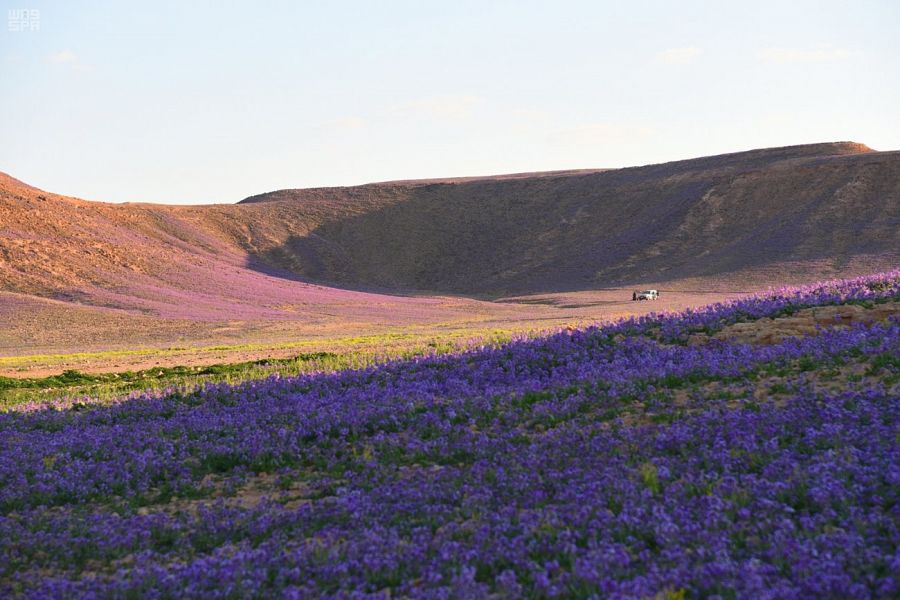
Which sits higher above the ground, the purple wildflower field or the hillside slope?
the hillside slope

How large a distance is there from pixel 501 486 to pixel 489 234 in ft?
331

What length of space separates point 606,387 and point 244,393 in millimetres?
7274

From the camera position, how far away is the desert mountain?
217 feet

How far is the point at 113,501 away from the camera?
9.11 meters

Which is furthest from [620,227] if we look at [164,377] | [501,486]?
[501,486]

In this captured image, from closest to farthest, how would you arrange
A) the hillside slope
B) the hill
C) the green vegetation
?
the green vegetation < the hill < the hillside slope

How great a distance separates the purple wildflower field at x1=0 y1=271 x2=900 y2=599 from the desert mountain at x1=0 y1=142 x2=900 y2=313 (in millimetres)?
46781

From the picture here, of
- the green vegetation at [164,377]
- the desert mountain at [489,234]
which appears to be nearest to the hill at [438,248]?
the desert mountain at [489,234]

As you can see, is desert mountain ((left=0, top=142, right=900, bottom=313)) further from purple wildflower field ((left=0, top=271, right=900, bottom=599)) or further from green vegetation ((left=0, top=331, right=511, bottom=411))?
purple wildflower field ((left=0, top=271, right=900, bottom=599))

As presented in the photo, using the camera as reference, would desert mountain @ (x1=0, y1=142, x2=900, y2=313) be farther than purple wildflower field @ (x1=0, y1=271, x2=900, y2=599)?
Yes

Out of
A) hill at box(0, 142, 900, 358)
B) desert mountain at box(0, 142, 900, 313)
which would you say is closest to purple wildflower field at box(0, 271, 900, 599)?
hill at box(0, 142, 900, 358)

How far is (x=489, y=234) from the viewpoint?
107750 mm

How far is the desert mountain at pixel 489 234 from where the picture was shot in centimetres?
6617

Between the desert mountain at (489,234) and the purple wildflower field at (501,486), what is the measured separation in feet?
153
